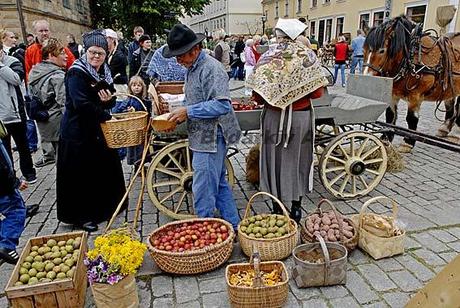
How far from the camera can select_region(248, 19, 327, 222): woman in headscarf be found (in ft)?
10.2

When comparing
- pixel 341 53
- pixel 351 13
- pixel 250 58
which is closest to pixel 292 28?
pixel 250 58

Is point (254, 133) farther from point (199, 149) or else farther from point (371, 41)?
point (199, 149)

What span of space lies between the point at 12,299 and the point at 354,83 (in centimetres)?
A: 442

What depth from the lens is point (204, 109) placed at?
2.91 m

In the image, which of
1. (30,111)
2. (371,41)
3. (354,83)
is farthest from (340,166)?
(30,111)

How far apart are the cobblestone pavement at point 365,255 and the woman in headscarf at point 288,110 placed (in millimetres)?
634

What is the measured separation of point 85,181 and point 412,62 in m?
4.71

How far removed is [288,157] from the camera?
345 cm

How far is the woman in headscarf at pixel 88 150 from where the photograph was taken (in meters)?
3.27

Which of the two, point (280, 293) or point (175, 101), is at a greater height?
point (175, 101)

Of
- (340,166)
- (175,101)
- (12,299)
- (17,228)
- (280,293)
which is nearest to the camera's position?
(12,299)

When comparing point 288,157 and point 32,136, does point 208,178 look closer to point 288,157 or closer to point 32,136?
point 288,157

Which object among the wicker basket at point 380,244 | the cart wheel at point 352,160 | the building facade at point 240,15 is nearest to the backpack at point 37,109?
the cart wheel at point 352,160

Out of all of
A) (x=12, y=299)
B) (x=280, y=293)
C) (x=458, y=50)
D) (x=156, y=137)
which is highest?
(x=458, y=50)
